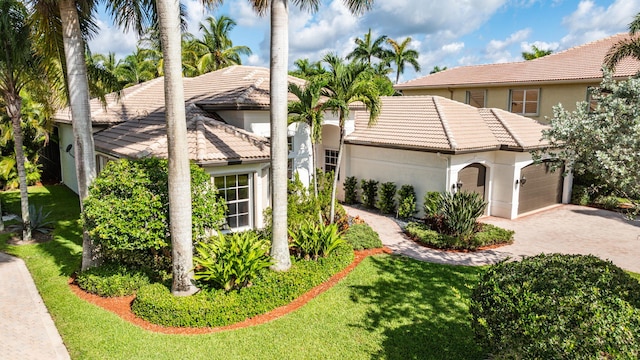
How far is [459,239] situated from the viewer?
14.3 meters

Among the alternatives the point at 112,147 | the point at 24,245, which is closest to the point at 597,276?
the point at 112,147

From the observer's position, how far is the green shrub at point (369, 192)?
64.4 ft

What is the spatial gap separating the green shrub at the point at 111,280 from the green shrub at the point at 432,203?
10391 mm

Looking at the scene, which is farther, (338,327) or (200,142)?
(200,142)

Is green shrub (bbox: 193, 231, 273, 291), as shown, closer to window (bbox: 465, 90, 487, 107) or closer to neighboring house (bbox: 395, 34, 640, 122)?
neighboring house (bbox: 395, 34, 640, 122)

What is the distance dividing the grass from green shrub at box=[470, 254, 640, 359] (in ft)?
2.37

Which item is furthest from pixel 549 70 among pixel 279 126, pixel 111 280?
pixel 111 280

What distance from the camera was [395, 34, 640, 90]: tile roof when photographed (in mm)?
24250

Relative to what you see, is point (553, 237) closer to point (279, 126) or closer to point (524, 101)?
point (279, 126)

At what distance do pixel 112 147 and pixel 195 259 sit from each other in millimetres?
7981

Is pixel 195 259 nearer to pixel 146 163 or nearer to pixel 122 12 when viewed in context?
pixel 146 163

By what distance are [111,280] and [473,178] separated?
14251mm

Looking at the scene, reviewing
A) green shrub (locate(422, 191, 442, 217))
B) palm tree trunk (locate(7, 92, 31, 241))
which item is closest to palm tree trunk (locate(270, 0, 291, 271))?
green shrub (locate(422, 191, 442, 217))

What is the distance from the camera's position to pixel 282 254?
10945 millimetres
